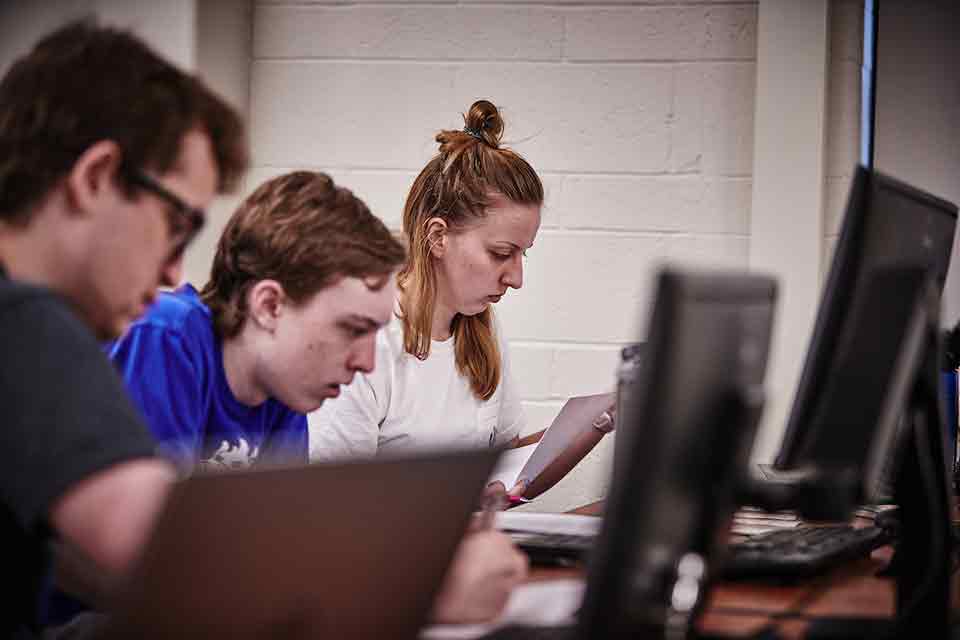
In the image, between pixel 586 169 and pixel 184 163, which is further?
pixel 586 169

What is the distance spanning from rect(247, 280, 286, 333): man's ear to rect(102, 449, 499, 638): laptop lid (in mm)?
751

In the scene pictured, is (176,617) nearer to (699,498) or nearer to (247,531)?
(247,531)

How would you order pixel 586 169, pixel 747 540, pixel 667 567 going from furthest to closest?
pixel 586 169 < pixel 747 540 < pixel 667 567

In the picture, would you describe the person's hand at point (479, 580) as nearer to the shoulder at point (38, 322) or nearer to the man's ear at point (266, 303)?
the shoulder at point (38, 322)

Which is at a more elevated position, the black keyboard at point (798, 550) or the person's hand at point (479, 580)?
the person's hand at point (479, 580)

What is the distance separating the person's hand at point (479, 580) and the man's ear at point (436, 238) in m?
1.25

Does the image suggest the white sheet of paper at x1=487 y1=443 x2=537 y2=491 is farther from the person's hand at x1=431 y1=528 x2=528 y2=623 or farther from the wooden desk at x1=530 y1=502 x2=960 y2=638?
the person's hand at x1=431 y1=528 x2=528 y2=623

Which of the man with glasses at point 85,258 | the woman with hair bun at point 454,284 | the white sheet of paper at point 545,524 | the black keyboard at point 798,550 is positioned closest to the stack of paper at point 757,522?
the black keyboard at point 798,550

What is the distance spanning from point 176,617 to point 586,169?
7.20ft

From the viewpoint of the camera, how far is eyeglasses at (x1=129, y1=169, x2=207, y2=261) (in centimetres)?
94

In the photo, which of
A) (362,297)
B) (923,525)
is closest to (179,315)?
(362,297)

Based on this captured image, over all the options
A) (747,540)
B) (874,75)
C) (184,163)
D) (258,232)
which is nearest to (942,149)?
(874,75)

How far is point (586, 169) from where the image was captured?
2773 mm

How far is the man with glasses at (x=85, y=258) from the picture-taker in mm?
808
